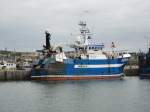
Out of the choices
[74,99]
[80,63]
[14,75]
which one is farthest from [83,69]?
[74,99]

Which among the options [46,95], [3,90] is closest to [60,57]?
[3,90]

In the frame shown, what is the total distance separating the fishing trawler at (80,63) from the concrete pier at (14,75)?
7.05 ft

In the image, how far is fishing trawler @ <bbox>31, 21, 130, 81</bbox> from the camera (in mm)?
71500

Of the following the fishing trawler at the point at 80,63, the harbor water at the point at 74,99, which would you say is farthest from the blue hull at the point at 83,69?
the harbor water at the point at 74,99

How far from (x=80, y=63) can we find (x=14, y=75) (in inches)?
392

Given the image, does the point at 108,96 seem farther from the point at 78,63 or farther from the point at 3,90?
the point at 78,63

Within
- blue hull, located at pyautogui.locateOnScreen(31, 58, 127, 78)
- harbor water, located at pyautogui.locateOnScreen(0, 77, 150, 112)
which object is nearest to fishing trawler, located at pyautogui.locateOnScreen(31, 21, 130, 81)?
blue hull, located at pyautogui.locateOnScreen(31, 58, 127, 78)

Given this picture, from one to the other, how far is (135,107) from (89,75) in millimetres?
33970

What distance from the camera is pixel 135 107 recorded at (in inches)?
1569

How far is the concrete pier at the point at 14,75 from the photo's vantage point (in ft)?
242

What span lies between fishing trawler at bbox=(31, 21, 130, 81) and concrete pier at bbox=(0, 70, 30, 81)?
2148mm

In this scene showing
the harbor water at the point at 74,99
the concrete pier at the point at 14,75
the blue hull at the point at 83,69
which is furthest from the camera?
the concrete pier at the point at 14,75

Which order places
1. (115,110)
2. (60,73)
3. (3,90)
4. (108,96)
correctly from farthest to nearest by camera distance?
(60,73)
(3,90)
(108,96)
(115,110)

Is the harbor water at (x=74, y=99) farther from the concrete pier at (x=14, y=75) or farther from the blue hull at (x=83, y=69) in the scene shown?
the concrete pier at (x=14, y=75)
